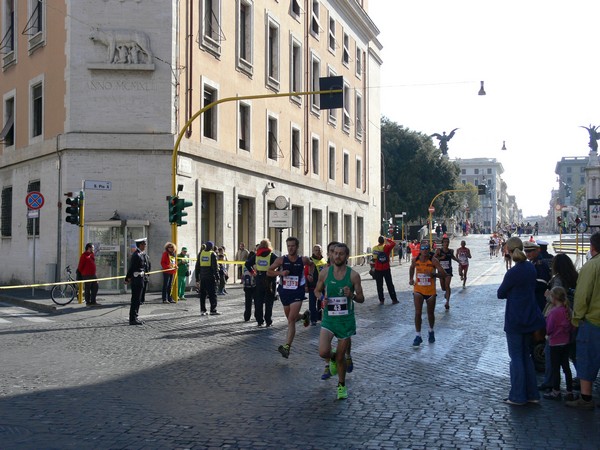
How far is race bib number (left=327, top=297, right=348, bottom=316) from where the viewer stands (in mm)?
8203

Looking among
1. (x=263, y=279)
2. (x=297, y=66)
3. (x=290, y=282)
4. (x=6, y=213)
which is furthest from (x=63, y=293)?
(x=297, y=66)

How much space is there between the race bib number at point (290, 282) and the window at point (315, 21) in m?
27.2

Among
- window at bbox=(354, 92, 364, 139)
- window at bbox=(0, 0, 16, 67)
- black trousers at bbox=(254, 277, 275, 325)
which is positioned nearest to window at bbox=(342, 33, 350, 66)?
window at bbox=(354, 92, 364, 139)

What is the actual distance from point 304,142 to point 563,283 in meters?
27.8

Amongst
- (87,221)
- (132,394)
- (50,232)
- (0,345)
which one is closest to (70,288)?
(87,221)

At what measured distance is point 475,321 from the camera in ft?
51.9

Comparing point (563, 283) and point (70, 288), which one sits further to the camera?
point (70, 288)

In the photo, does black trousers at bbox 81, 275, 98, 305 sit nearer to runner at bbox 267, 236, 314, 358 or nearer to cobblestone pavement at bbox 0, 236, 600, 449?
cobblestone pavement at bbox 0, 236, 600, 449

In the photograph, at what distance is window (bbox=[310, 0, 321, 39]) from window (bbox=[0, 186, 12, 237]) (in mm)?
16695

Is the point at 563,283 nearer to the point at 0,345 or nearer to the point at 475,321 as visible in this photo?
the point at 475,321

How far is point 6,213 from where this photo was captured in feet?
94.8

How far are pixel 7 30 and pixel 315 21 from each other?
14913mm

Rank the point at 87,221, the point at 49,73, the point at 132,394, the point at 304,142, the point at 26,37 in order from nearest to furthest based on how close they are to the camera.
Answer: the point at 132,394, the point at 87,221, the point at 49,73, the point at 26,37, the point at 304,142

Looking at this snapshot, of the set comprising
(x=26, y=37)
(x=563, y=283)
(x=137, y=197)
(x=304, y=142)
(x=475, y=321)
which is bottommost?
(x=475, y=321)
